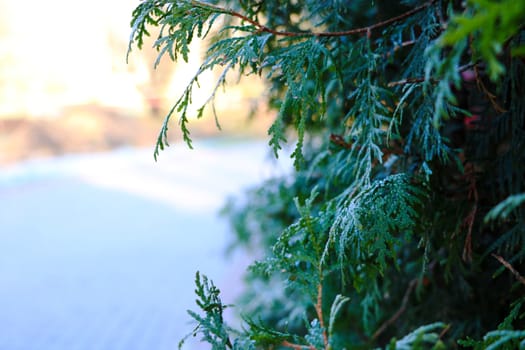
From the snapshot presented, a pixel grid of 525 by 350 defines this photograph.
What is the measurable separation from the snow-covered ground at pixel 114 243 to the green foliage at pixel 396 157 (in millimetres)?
442

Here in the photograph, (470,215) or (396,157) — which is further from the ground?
(396,157)

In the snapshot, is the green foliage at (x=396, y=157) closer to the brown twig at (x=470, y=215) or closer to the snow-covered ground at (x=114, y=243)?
the brown twig at (x=470, y=215)

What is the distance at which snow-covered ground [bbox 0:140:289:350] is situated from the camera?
218cm

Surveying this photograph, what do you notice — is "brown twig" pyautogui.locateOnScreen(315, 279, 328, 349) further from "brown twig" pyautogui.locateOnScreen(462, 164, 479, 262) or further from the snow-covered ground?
the snow-covered ground

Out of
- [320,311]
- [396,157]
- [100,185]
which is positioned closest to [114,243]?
[100,185]

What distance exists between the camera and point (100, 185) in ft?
14.2

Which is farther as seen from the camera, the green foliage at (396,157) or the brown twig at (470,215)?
the brown twig at (470,215)

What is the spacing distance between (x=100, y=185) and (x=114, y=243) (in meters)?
1.39

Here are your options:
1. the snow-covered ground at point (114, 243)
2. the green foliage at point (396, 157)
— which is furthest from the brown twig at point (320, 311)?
the snow-covered ground at point (114, 243)

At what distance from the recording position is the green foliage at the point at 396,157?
0.47 metres

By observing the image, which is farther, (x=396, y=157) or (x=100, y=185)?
(x=100, y=185)

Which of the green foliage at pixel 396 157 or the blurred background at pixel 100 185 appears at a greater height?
the blurred background at pixel 100 185

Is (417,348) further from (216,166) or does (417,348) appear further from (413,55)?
(216,166)

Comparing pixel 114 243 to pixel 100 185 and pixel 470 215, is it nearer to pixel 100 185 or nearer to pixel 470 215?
pixel 100 185
